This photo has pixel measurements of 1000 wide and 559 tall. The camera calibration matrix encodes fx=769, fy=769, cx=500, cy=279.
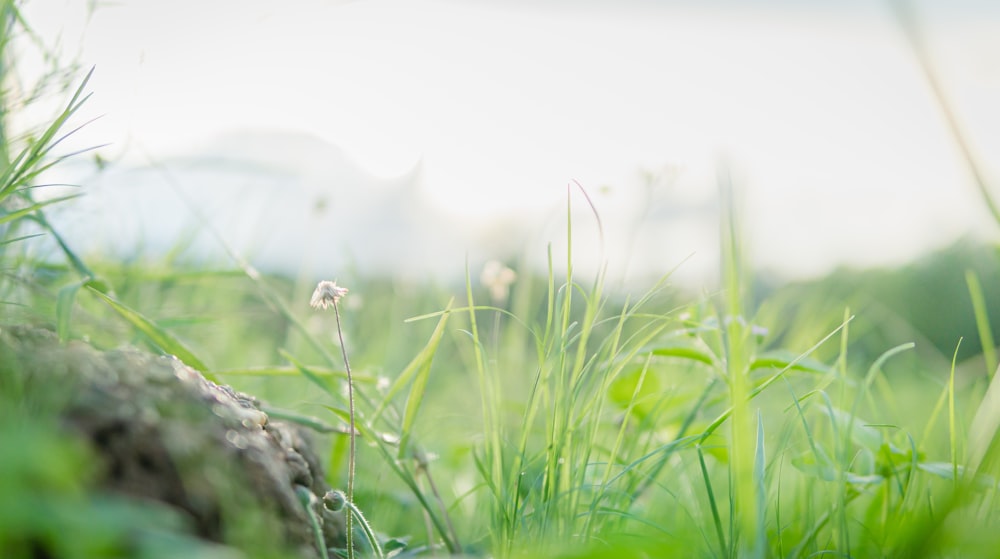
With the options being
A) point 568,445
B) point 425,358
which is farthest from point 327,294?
point 568,445

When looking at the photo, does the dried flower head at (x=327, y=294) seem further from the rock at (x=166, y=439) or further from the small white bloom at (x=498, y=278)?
the small white bloom at (x=498, y=278)

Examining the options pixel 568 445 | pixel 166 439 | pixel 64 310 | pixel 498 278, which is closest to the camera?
pixel 166 439

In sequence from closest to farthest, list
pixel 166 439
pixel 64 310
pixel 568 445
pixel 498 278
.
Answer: pixel 166 439, pixel 64 310, pixel 568 445, pixel 498 278

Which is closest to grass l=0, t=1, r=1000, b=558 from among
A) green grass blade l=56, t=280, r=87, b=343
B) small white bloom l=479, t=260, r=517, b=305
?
green grass blade l=56, t=280, r=87, b=343

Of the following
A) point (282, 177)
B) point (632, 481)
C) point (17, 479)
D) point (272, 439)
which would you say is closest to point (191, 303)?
point (282, 177)

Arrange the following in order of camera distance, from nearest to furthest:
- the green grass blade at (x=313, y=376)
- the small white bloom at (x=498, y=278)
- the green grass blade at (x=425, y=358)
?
1. the green grass blade at (x=425, y=358)
2. the green grass blade at (x=313, y=376)
3. the small white bloom at (x=498, y=278)

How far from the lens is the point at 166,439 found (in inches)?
23.4

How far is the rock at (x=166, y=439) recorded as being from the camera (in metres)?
0.58

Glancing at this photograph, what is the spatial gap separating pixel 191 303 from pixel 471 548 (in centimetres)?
129

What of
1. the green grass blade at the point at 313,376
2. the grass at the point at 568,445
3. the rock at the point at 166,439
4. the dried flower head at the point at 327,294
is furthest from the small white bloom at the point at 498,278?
the rock at the point at 166,439

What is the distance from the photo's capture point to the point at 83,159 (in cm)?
123

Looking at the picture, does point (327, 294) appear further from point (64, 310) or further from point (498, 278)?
point (498, 278)

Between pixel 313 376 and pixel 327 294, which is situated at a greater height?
pixel 327 294

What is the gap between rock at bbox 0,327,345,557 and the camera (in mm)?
580
